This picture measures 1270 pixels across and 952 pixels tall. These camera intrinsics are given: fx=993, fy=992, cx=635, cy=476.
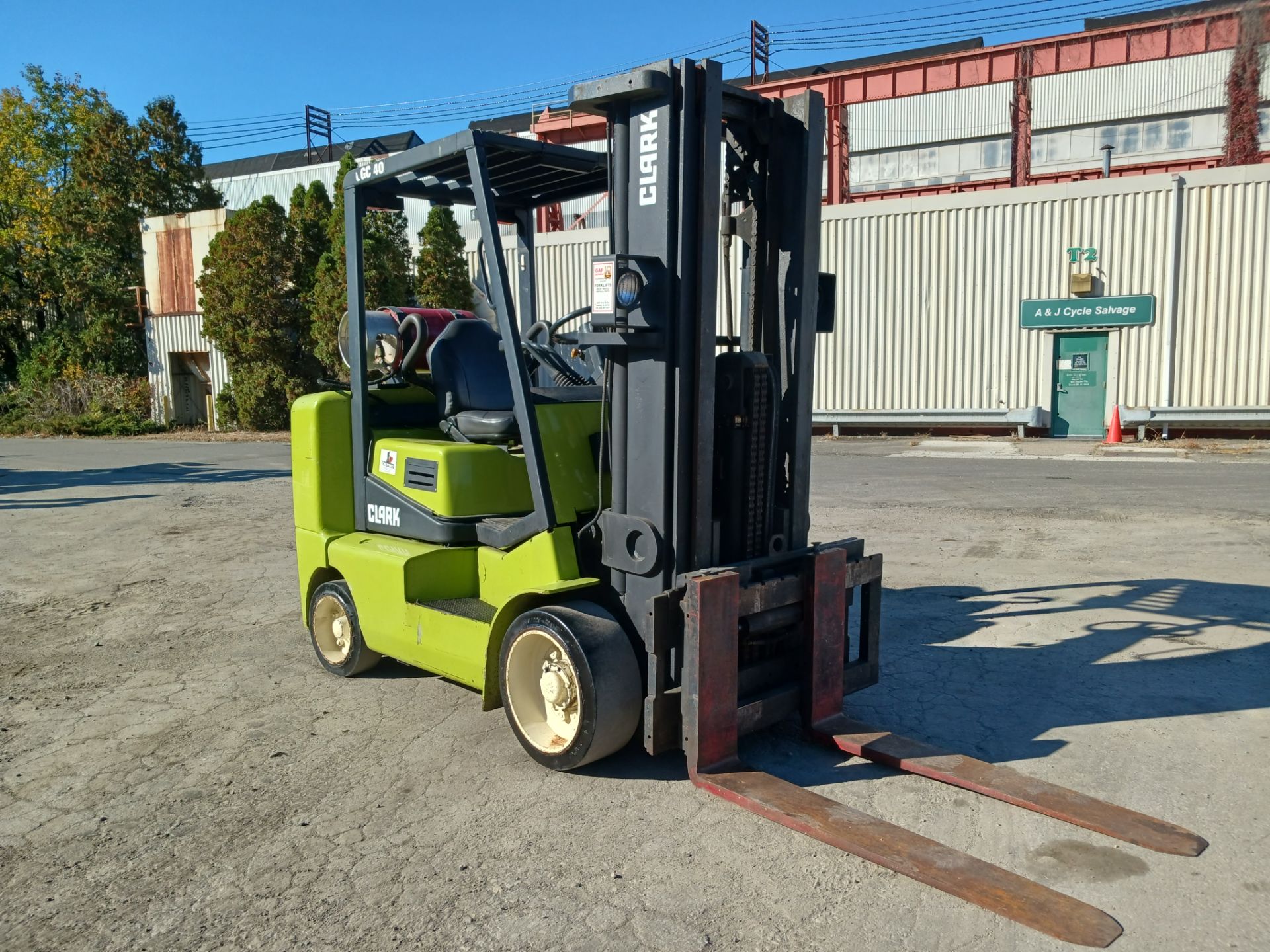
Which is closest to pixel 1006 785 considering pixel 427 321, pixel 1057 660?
pixel 1057 660

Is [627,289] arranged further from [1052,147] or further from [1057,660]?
[1052,147]

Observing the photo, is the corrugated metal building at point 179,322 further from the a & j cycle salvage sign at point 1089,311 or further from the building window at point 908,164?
the a & j cycle salvage sign at point 1089,311

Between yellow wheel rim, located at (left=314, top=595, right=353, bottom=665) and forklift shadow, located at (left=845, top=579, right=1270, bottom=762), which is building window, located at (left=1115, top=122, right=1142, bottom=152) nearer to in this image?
forklift shadow, located at (left=845, top=579, right=1270, bottom=762)

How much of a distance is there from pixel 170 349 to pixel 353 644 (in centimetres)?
2996

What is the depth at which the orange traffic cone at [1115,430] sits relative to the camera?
63.7ft

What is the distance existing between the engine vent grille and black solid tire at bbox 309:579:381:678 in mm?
783

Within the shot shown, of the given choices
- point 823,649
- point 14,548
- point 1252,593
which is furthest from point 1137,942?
point 14,548

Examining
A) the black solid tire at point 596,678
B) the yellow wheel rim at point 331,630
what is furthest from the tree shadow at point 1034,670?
the yellow wheel rim at point 331,630

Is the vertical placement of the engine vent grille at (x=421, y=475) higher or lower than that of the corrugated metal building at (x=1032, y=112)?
lower

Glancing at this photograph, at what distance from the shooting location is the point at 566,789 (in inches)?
159

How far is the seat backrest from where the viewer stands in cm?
527

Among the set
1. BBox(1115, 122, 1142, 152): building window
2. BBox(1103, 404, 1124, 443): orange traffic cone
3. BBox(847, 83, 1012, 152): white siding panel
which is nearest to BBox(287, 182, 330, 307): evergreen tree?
BBox(847, 83, 1012, 152): white siding panel

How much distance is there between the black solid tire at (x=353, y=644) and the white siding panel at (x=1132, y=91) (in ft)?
96.6

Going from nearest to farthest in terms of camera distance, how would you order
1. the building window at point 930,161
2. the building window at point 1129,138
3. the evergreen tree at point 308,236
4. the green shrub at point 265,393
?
the evergreen tree at point 308,236 < the green shrub at point 265,393 < the building window at point 1129,138 < the building window at point 930,161
